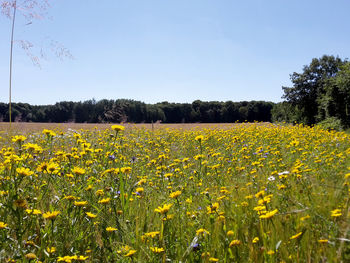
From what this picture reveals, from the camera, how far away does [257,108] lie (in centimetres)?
7075

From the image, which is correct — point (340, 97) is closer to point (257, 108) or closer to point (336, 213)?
point (336, 213)

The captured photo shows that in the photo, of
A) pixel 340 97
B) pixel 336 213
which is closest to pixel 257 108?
pixel 340 97

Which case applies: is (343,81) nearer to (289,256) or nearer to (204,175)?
(204,175)

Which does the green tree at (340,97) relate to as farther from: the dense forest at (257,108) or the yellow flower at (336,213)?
the yellow flower at (336,213)

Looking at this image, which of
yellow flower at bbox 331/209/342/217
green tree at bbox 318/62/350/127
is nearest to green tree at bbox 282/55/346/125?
green tree at bbox 318/62/350/127

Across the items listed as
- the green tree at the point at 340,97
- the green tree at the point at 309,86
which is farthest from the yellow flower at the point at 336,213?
the green tree at the point at 309,86

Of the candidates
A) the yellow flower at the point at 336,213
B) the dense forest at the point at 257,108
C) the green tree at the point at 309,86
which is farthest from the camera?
the green tree at the point at 309,86

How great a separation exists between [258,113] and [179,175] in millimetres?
70658

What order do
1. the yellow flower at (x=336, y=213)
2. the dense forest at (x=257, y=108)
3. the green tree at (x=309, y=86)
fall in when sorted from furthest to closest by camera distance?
the green tree at (x=309, y=86) < the dense forest at (x=257, y=108) < the yellow flower at (x=336, y=213)

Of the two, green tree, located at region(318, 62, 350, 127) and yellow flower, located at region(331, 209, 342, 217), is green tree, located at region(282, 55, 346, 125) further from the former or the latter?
yellow flower, located at region(331, 209, 342, 217)

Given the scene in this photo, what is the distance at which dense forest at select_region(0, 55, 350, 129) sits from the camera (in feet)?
65.7

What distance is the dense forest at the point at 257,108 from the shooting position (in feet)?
65.7

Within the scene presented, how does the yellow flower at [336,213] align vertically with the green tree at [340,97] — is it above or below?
below

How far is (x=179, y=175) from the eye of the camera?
4.23 metres
